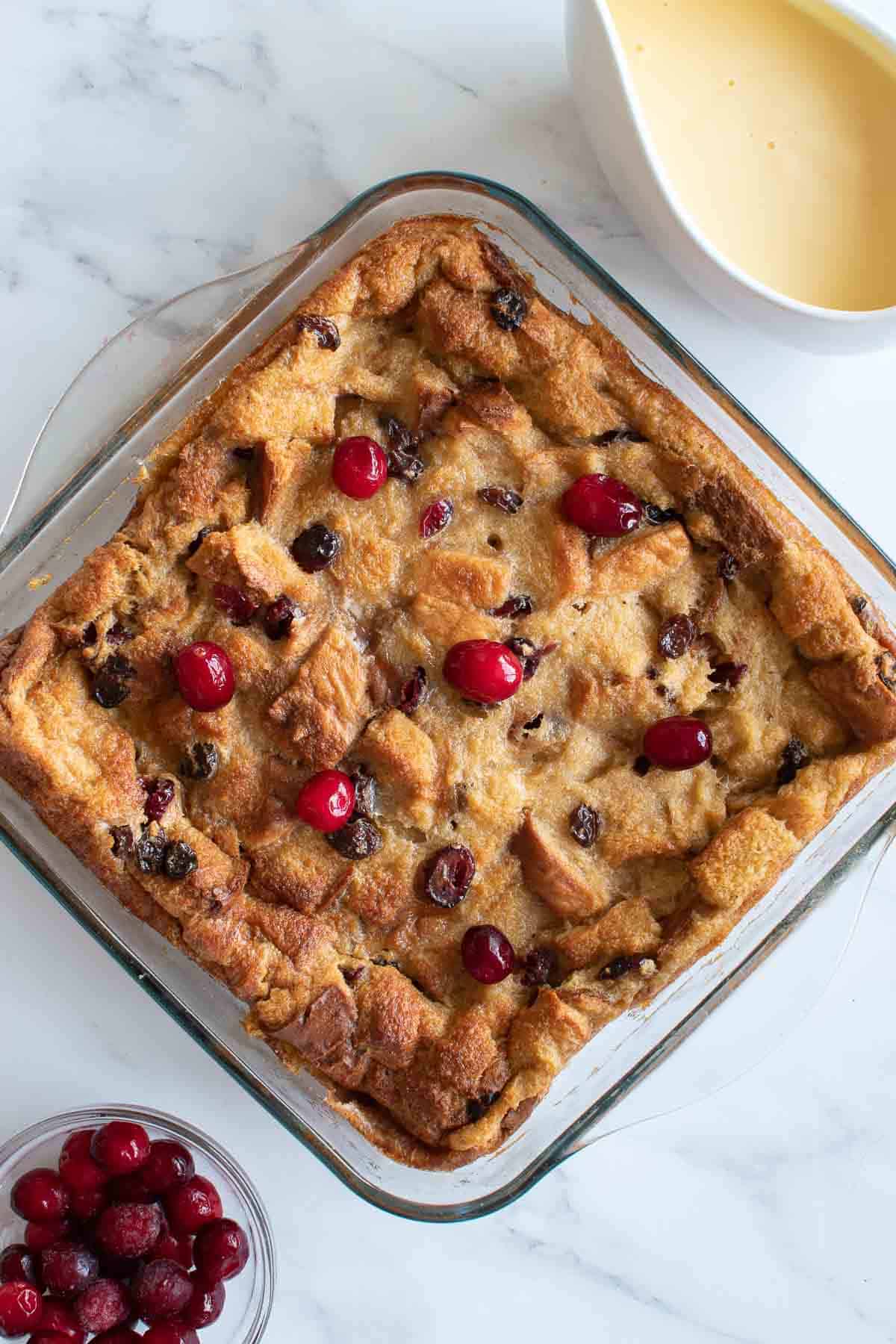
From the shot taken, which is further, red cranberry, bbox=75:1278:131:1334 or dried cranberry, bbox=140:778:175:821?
red cranberry, bbox=75:1278:131:1334

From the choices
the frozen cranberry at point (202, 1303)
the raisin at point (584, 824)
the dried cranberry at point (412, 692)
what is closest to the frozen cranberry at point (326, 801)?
the dried cranberry at point (412, 692)

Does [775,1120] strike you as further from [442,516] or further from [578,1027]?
[442,516]

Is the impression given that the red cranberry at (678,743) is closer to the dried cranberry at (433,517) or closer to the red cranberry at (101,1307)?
the dried cranberry at (433,517)

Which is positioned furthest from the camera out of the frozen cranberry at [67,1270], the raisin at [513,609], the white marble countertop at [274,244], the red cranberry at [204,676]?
the white marble countertop at [274,244]

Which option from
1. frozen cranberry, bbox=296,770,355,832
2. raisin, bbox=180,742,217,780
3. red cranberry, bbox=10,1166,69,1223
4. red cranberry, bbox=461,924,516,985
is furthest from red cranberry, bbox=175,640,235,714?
red cranberry, bbox=10,1166,69,1223

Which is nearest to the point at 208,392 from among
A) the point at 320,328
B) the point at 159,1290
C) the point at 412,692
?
the point at 320,328

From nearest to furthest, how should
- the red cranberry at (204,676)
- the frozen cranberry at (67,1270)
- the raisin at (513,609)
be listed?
1. the red cranberry at (204,676)
2. the raisin at (513,609)
3. the frozen cranberry at (67,1270)

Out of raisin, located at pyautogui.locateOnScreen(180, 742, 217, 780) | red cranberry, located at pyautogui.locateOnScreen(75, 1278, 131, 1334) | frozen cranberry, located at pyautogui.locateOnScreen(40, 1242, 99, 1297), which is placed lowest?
frozen cranberry, located at pyautogui.locateOnScreen(40, 1242, 99, 1297)

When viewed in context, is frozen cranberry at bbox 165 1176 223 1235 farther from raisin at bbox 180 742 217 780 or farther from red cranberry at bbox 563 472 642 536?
red cranberry at bbox 563 472 642 536

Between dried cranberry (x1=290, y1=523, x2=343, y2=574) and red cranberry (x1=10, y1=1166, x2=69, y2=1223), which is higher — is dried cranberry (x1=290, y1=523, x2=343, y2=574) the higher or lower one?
the higher one
